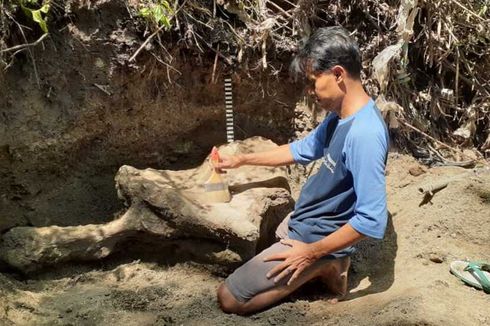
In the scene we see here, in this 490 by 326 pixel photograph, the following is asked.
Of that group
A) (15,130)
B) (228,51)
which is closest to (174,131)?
(228,51)

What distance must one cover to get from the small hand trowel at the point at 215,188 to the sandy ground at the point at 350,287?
33cm

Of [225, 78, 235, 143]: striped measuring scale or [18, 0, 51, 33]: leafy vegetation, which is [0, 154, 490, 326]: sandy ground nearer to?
[225, 78, 235, 143]: striped measuring scale

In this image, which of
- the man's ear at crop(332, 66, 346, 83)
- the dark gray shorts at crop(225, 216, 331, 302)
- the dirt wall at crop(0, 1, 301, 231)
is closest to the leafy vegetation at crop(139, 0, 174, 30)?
the dirt wall at crop(0, 1, 301, 231)

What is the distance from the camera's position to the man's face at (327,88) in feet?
7.38

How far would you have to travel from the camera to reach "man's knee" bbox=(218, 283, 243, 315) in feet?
7.73

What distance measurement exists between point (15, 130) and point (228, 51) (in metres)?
1.18

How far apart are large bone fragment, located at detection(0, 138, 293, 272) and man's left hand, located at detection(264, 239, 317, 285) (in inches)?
9.2

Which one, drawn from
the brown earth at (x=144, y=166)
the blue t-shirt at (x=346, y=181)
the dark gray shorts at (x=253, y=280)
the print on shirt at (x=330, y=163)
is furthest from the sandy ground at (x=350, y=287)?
the print on shirt at (x=330, y=163)

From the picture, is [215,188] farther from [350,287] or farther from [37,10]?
[37,10]

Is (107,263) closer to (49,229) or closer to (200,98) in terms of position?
(49,229)

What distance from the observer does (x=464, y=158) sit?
352 centimetres

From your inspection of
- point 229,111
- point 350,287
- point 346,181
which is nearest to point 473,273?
point 350,287

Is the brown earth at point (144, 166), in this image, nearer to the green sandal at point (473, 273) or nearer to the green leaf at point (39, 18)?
the green sandal at point (473, 273)

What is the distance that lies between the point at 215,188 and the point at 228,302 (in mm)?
566
